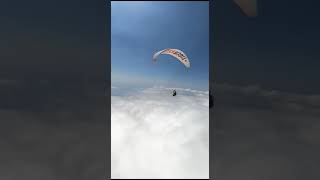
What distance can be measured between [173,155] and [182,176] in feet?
7.21

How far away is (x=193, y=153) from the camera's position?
19.1m

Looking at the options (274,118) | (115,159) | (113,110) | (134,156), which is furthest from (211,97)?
(134,156)

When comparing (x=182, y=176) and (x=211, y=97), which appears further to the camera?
(x=182, y=176)

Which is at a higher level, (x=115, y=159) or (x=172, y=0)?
(x=172, y=0)

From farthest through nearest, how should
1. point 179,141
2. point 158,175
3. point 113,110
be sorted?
1. point 179,141
2. point 158,175
3. point 113,110

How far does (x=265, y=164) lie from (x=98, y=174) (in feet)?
26.1

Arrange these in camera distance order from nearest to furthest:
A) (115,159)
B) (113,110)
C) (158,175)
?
1. (113,110)
2. (115,159)
3. (158,175)

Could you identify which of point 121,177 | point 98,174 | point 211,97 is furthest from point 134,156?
point 211,97

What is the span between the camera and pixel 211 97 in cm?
1453

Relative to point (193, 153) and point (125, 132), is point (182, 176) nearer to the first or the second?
point (193, 153)

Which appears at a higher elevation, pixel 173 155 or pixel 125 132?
pixel 125 132

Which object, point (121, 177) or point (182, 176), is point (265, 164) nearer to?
point (182, 176)

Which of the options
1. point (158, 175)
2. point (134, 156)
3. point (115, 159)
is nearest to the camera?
point (115, 159)

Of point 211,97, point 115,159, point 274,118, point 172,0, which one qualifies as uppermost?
point 172,0
